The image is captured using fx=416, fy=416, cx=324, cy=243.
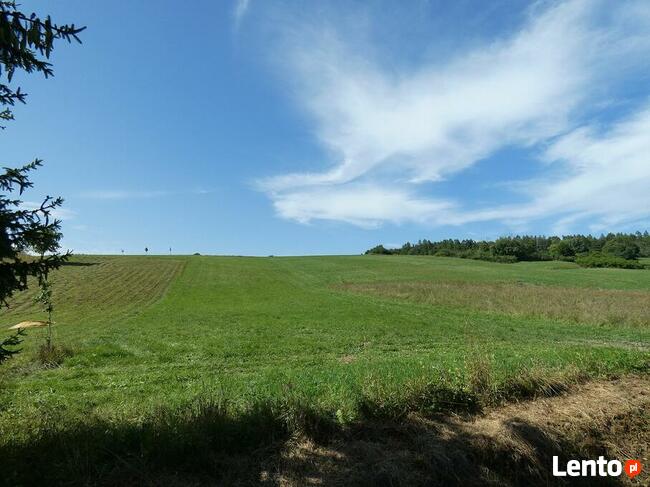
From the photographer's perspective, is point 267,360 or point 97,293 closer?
point 267,360

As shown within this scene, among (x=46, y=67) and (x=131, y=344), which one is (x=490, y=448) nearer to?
(x=46, y=67)

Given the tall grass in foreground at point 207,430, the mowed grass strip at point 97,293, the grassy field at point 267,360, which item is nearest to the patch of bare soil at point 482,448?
the tall grass in foreground at point 207,430

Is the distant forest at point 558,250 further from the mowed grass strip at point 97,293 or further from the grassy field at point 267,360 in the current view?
the mowed grass strip at point 97,293

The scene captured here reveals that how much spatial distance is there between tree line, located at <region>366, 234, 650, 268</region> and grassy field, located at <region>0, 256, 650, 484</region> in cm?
5628

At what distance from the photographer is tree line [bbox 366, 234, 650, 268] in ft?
336

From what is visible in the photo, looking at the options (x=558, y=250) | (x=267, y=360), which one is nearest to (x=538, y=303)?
(x=267, y=360)

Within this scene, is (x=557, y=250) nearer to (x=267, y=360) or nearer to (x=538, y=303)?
(x=538, y=303)

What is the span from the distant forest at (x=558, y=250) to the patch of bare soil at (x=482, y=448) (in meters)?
104

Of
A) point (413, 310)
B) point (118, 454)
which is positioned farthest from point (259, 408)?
point (413, 310)

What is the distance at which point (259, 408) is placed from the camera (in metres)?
5.65

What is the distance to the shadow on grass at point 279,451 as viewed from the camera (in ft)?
14.7

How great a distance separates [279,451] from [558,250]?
143 m

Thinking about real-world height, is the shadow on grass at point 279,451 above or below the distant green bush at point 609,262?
below

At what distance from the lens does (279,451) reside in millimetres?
5027
